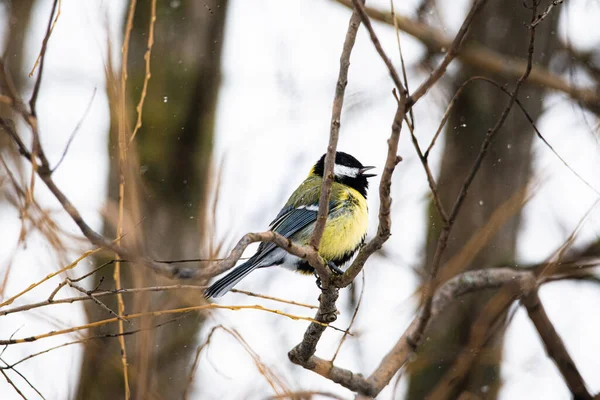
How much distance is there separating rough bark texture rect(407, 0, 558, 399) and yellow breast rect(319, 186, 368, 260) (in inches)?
58.6

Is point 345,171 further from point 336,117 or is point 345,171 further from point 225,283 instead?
point 336,117

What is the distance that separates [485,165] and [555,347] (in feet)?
8.02

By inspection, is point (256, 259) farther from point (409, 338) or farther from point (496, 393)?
point (496, 393)

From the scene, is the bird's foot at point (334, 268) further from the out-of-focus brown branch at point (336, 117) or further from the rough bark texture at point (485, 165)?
the rough bark texture at point (485, 165)

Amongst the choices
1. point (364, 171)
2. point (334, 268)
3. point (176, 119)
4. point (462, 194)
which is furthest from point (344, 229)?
point (176, 119)

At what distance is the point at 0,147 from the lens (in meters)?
3.13

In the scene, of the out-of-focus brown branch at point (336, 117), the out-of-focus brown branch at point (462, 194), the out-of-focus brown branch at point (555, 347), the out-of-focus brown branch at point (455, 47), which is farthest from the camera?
the out-of-focus brown branch at point (555, 347)

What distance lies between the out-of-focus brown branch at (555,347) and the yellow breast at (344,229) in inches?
38.9

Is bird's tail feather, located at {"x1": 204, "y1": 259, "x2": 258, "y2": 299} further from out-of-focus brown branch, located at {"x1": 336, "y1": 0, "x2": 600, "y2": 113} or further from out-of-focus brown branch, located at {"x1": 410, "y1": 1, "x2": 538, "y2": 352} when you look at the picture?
out-of-focus brown branch, located at {"x1": 336, "y1": 0, "x2": 600, "y2": 113}

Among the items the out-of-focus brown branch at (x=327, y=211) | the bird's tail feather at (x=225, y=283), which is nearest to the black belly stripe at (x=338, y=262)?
the bird's tail feather at (x=225, y=283)

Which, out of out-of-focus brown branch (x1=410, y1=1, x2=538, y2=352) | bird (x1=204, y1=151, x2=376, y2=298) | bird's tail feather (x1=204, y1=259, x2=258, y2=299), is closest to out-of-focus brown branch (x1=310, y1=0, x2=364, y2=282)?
out-of-focus brown branch (x1=410, y1=1, x2=538, y2=352)

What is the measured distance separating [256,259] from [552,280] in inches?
55.5

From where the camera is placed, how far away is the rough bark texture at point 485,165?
5.11 m

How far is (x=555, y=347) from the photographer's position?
313cm
